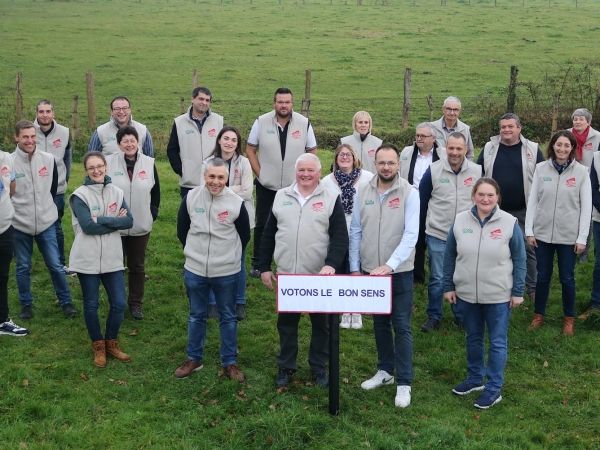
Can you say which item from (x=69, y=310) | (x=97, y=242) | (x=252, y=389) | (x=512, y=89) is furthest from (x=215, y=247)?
(x=512, y=89)

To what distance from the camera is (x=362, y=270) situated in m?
7.12

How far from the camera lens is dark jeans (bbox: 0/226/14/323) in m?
8.09

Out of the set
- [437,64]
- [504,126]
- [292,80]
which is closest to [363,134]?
[504,126]

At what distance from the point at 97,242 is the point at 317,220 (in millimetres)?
2374

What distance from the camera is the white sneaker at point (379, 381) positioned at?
7.25 metres

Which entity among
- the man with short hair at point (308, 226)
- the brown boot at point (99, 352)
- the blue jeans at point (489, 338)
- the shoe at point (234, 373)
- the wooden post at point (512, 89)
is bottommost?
the shoe at point (234, 373)

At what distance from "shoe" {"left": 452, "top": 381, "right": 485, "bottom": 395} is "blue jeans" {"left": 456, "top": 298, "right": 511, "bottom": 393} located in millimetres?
39

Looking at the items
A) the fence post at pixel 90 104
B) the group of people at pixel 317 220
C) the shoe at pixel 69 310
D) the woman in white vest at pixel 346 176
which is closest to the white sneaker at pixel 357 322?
the group of people at pixel 317 220

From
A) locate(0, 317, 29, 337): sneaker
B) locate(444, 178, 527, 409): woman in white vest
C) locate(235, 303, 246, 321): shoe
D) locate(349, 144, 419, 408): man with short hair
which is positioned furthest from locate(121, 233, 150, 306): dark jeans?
locate(444, 178, 527, 409): woman in white vest

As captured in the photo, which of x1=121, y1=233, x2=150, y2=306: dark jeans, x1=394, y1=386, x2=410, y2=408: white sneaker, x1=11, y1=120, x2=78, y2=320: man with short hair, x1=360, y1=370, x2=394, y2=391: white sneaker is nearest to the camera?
x1=394, y1=386, x2=410, y2=408: white sneaker

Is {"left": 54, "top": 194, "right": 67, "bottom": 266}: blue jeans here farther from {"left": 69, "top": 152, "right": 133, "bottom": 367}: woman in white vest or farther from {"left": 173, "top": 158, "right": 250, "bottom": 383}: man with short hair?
{"left": 173, "top": 158, "right": 250, "bottom": 383}: man with short hair

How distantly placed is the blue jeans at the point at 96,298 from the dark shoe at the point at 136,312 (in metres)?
1.13

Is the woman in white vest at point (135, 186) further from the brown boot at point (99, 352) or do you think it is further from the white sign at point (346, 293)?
the white sign at point (346, 293)

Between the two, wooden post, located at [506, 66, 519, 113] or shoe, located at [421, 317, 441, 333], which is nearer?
shoe, located at [421, 317, 441, 333]
